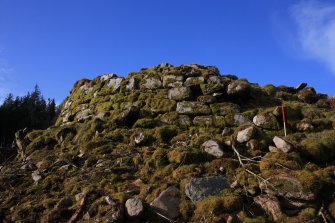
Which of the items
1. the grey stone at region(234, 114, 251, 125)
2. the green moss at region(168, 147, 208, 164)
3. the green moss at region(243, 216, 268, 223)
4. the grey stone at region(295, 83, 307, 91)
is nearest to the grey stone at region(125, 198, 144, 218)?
the green moss at region(243, 216, 268, 223)

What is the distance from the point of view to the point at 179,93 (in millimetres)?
16438

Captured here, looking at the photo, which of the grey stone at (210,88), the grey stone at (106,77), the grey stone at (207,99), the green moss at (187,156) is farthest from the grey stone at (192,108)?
the grey stone at (106,77)

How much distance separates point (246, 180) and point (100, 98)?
35.3 feet

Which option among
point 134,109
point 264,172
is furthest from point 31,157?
point 264,172

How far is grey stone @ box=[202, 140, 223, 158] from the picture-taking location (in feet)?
36.4

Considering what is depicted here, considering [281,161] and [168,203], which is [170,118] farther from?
[168,203]

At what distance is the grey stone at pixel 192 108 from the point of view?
15312mm

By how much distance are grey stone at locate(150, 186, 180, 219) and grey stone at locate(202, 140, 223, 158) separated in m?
2.18

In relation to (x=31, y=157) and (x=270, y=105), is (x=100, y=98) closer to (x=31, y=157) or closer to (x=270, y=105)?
(x=31, y=157)

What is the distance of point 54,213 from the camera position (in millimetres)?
9516

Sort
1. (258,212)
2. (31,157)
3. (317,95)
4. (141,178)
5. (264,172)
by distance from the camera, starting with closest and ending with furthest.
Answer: (258,212) → (264,172) → (141,178) → (31,157) → (317,95)

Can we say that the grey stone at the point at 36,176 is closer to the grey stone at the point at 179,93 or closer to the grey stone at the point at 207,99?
the grey stone at the point at 179,93

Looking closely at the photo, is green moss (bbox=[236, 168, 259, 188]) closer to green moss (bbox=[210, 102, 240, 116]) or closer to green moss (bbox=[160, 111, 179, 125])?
green moss (bbox=[160, 111, 179, 125])

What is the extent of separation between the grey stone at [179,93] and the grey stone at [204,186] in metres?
6.92
